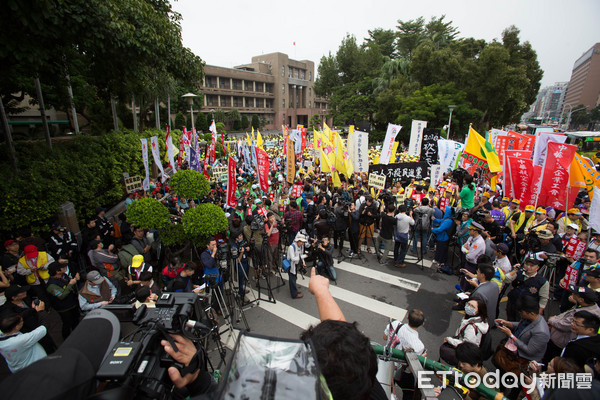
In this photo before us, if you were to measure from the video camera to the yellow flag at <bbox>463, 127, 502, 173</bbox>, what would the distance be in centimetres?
957

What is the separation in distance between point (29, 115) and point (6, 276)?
22.6 metres

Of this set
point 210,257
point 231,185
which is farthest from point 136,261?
point 231,185

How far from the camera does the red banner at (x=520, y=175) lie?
6.72m

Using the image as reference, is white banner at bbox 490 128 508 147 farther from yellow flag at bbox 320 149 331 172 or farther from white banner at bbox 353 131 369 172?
yellow flag at bbox 320 149 331 172

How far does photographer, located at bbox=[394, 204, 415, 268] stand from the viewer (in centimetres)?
688

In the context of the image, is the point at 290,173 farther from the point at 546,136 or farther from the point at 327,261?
the point at 546,136

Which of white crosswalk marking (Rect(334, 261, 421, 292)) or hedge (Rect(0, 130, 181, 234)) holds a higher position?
hedge (Rect(0, 130, 181, 234))

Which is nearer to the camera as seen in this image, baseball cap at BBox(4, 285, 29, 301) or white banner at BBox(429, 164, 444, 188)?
baseball cap at BBox(4, 285, 29, 301)

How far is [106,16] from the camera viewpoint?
5.47 m

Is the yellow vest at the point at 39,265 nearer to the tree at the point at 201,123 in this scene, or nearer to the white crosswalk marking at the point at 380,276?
the white crosswalk marking at the point at 380,276

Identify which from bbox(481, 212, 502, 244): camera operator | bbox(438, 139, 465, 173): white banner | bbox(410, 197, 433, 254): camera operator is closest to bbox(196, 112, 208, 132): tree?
bbox(438, 139, 465, 173): white banner

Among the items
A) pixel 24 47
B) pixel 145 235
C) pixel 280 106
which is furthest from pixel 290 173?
pixel 280 106

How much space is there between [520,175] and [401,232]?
3.18 meters

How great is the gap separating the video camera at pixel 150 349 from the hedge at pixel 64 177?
19.6ft
